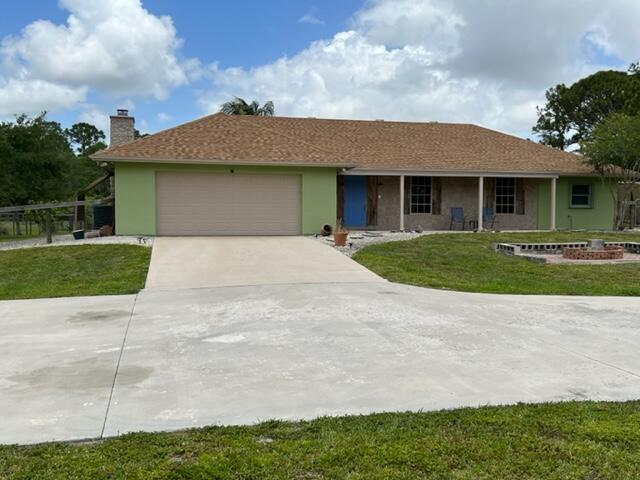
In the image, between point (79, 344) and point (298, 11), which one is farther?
point (298, 11)

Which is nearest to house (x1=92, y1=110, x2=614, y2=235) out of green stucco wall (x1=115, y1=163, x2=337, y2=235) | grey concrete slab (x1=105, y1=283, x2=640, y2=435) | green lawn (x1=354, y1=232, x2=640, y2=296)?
green stucco wall (x1=115, y1=163, x2=337, y2=235)

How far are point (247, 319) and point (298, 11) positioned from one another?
1258 centimetres

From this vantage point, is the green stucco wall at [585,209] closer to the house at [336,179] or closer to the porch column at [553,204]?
the house at [336,179]

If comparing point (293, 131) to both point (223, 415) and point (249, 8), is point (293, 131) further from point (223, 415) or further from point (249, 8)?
point (223, 415)

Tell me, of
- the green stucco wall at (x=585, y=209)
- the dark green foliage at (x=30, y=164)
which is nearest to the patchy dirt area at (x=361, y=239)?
the green stucco wall at (x=585, y=209)

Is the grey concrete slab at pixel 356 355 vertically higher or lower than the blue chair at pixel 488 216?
lower

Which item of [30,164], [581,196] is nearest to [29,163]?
[30,164]

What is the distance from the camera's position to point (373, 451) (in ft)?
10.9

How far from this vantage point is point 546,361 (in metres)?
5.35

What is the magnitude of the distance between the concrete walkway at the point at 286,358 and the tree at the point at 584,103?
36606 millimetres

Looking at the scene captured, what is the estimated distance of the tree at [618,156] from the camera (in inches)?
794

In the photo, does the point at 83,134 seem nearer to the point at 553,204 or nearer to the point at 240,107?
the point at 240,107

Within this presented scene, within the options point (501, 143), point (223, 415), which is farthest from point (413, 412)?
point (501, 143)

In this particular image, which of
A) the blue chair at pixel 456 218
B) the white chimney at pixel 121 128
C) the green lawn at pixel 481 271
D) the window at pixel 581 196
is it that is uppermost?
the white chimney at pixel 121 128
